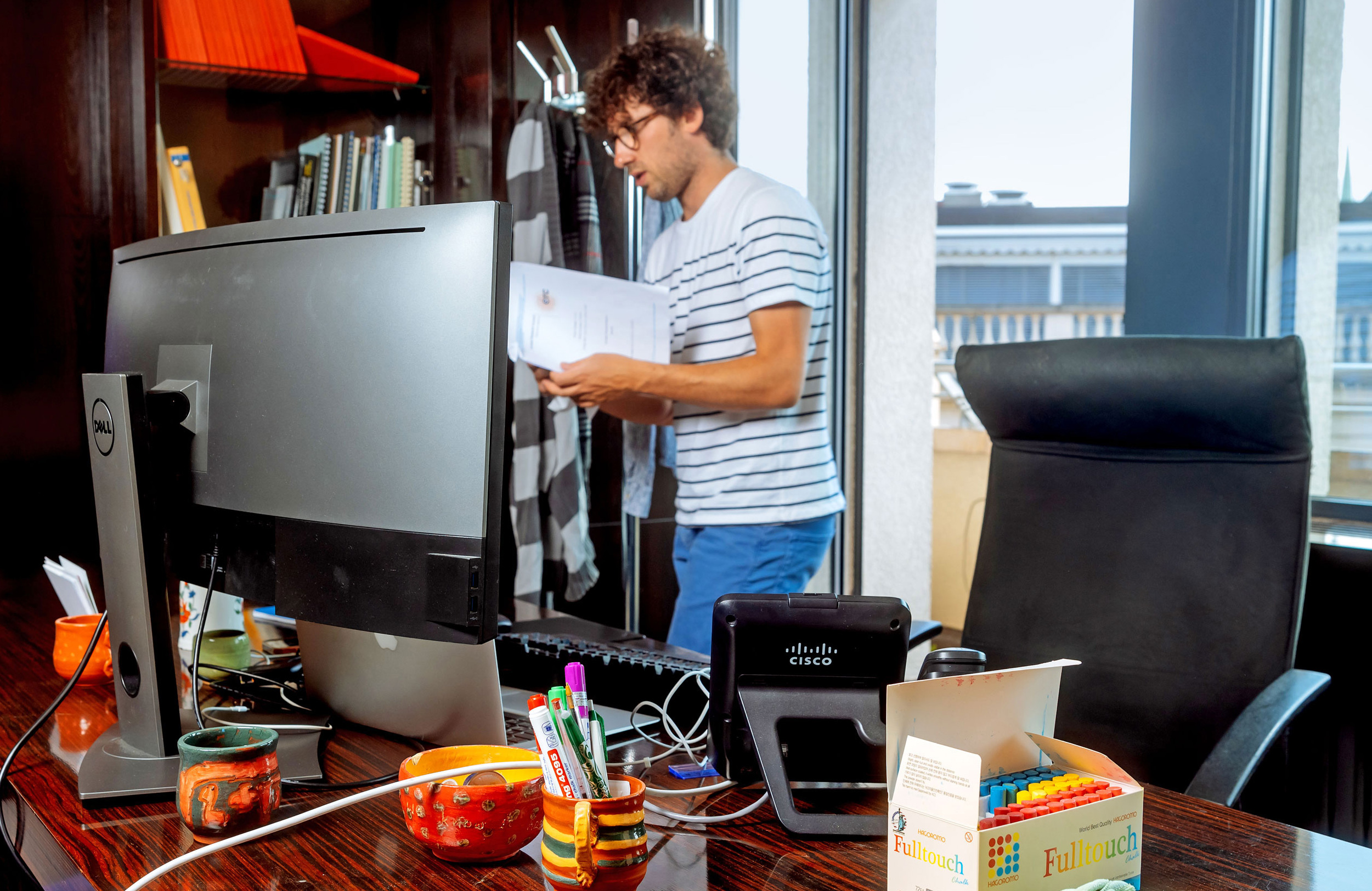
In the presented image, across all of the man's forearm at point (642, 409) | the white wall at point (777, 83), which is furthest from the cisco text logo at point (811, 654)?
the white wall at point (777, 83)

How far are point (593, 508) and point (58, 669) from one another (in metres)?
1.58

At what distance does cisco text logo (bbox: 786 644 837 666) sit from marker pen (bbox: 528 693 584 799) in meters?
0.25

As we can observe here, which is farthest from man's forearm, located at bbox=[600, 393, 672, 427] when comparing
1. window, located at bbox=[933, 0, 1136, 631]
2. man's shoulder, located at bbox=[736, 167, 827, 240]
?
window, located at bbox=[933, 0, 1136, 631]

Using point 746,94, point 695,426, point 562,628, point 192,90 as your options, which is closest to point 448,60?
point 192,90

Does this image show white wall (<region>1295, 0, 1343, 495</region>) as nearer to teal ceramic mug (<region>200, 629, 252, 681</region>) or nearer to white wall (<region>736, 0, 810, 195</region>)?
white wall (<region>736, 0, 810, 195</region>)

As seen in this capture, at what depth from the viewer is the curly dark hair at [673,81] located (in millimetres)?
1698

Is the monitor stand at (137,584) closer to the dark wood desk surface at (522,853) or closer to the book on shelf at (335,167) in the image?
the dark wood desk surface at (522,853)

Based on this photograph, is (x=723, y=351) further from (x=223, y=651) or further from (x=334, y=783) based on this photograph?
(x=334, y=783)

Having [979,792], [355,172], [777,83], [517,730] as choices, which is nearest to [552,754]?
[979,792]

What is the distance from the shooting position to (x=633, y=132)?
5.76 ft

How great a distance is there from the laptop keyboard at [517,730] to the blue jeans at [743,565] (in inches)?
25.0

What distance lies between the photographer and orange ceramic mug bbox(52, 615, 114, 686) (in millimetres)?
1135

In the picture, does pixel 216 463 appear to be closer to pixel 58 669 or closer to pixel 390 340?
pixel 390 340

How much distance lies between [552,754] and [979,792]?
0.26 metres
